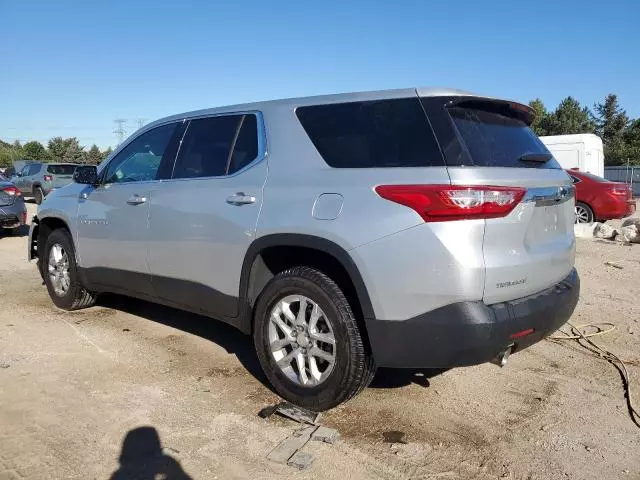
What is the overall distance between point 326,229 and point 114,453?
164cm

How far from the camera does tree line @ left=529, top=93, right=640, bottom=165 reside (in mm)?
48906

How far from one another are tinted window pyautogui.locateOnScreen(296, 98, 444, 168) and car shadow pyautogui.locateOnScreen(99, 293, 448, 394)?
1624 millimetres

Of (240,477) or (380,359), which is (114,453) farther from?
(380,359)

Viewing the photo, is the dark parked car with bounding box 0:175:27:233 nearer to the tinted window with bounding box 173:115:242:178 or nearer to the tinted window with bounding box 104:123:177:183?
the tinted window with bounding box 104:123:177:183

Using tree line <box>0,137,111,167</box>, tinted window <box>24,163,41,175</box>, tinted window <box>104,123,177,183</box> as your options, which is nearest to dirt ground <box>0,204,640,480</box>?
tinted window <box>104,123,177,183</box>

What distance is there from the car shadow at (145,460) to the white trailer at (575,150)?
15809 mm

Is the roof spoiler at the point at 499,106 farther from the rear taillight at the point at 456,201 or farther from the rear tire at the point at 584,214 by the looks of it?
the rear tire at the point at 584,214

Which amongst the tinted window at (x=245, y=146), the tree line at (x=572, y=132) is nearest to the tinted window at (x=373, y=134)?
the tinted window at (x=245, y=146)

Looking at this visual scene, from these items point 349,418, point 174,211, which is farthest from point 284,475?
point 174,211

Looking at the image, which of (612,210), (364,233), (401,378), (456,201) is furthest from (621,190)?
(364,233)

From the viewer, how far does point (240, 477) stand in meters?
2.65

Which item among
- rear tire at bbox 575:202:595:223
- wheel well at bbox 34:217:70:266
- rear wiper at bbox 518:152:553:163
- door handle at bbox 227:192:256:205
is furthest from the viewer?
rear tire at bbox 575:202:595:223

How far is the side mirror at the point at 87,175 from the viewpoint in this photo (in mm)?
4965

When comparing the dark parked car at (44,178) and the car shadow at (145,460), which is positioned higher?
the dark parked car at (44,178)
